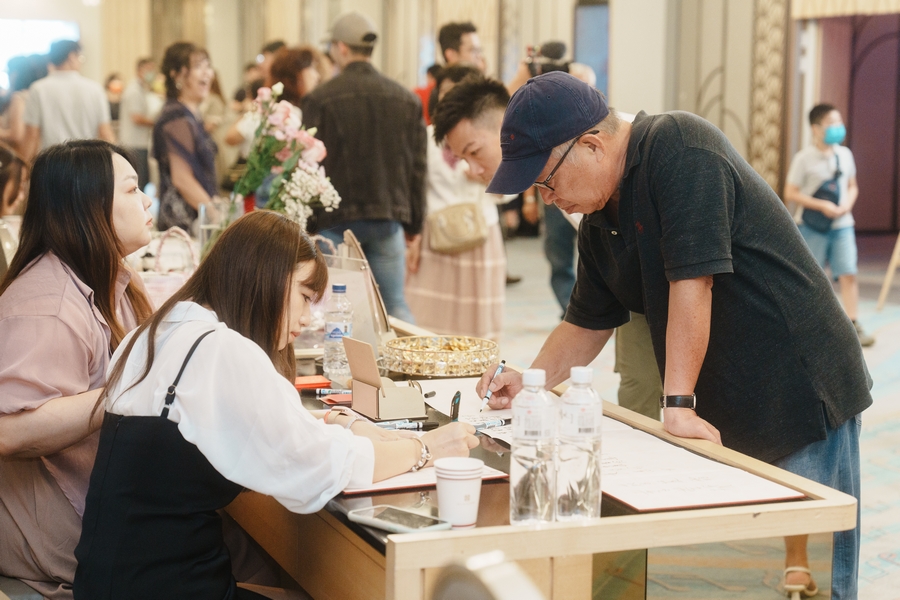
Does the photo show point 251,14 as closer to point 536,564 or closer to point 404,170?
point 404,170

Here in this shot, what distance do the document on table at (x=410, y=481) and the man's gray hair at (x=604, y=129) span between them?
59 cm

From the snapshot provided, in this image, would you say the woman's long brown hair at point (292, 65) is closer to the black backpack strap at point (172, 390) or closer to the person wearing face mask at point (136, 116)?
the person wearing face mask at point (136, 116)

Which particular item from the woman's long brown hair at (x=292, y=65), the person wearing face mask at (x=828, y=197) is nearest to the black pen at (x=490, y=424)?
the woman's long brown hair at (x=292, y=65)

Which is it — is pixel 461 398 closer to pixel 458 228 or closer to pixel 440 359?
pixel 440 359

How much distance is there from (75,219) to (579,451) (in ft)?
3.64

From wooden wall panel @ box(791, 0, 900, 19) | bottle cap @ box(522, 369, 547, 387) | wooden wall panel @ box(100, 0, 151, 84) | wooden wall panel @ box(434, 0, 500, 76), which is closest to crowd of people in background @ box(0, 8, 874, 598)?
bottle cap @ box(522, 369, 547, 387)

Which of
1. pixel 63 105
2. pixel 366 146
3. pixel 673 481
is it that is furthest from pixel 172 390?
pixel 63 105

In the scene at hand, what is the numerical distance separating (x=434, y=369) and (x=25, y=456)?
0.97m

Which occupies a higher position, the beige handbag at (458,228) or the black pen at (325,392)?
the beige handbag at (458,228)

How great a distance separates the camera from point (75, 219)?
1946 millimetres

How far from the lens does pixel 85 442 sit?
1.91m

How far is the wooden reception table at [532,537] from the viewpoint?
52.2 inches

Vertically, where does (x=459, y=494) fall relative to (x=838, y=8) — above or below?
below

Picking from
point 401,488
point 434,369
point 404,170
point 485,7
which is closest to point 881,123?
point 485,7
